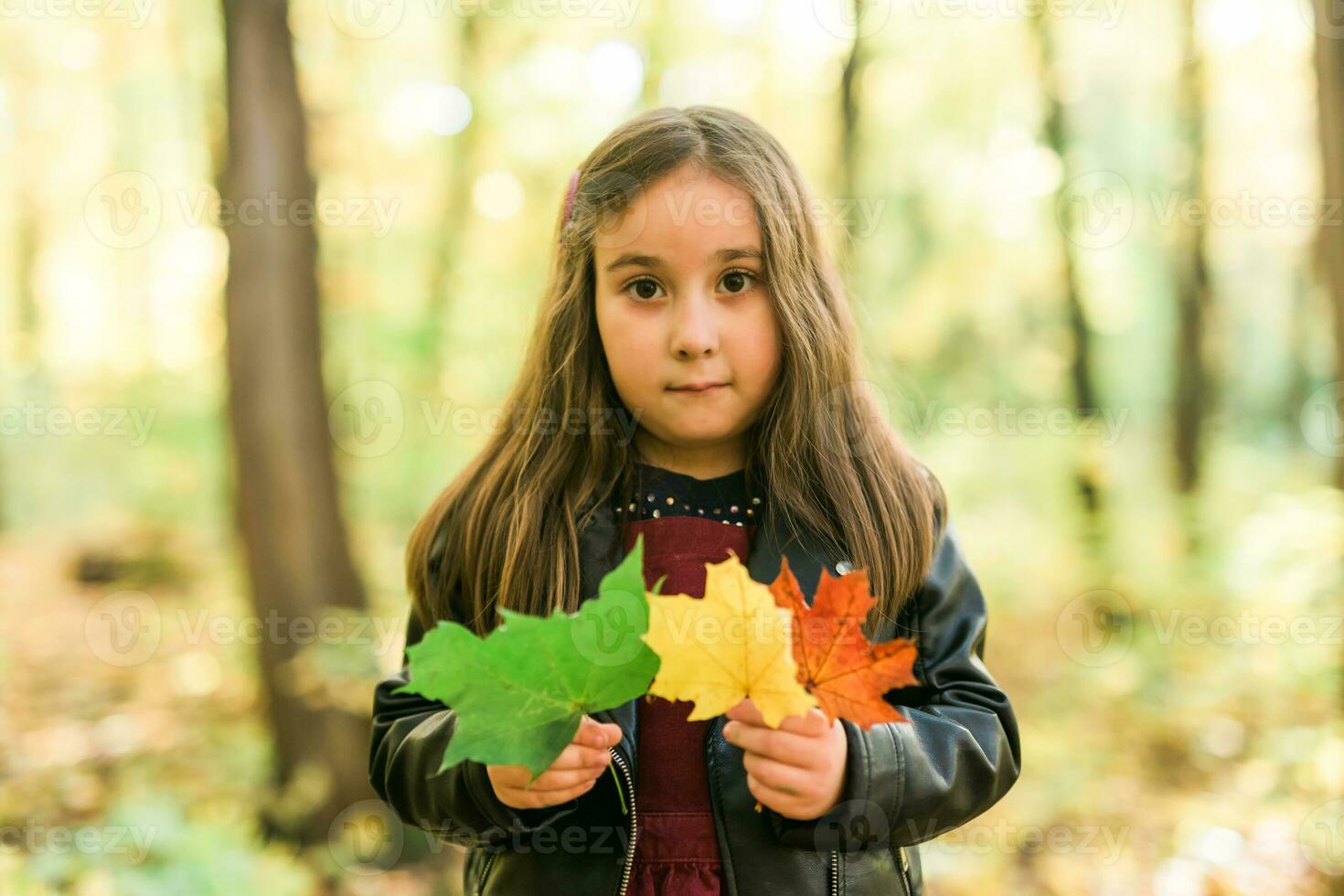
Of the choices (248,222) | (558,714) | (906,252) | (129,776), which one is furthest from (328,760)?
(906,252)

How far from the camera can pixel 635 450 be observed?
5.99ft

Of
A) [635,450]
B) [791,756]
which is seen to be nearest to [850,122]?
[635,450]

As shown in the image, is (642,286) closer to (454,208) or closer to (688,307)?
(688,307)

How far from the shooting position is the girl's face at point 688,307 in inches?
61.3

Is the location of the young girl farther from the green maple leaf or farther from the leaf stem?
the green maple leaf

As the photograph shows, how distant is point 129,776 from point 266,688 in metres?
1.59

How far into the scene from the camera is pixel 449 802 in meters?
1.57

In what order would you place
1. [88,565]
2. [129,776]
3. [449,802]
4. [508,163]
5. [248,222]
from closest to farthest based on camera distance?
[449,802] < [248,222] < [129,776] < [508,163] < [88,565]

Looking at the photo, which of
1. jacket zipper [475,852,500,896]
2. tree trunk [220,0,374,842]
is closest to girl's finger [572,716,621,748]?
jacket zipper [475,852,500,896]

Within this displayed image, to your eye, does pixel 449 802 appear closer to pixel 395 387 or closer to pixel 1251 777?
pixel 1251 777

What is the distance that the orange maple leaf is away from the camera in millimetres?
1154

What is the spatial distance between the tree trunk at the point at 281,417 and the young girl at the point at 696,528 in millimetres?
3299

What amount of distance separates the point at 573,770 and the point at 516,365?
282 inches

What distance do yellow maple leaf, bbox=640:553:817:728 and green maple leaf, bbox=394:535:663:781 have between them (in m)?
0.06
